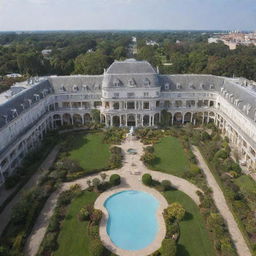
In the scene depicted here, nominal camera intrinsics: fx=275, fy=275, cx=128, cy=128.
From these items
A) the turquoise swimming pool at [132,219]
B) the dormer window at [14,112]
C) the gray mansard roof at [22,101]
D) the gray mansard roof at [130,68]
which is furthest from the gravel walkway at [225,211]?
the gray mansard roof at [22,101]

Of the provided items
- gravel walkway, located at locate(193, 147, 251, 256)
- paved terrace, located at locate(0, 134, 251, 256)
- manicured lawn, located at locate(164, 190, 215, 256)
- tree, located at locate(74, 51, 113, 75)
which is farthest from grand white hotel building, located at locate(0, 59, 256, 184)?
tree, located at locate(74, 51, 113, 75)

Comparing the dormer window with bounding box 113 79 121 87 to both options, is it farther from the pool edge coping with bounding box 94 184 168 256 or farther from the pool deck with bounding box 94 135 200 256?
the pool edge coping with bounding box 94 184 168 256

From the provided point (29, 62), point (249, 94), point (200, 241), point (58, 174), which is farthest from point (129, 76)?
point (29, 62)

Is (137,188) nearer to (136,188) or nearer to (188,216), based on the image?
(136,188)

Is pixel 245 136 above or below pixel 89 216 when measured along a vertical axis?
above

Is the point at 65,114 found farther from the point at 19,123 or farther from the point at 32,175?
the point at 32,175

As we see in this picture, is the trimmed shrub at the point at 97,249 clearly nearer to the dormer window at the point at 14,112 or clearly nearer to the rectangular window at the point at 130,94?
the dormer window at the point at 14,112
